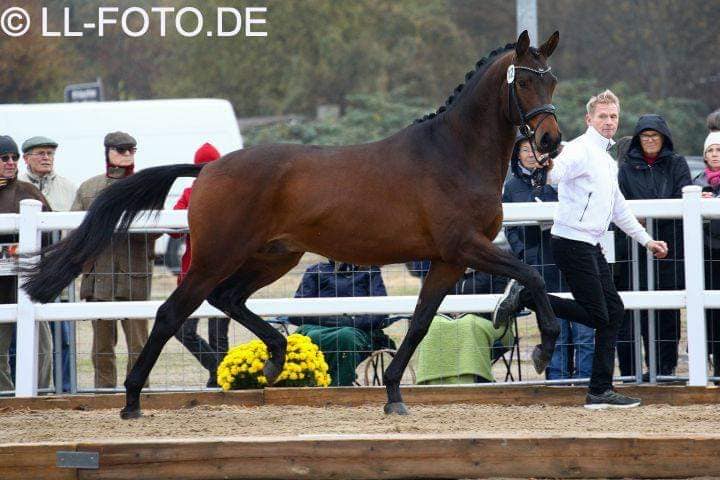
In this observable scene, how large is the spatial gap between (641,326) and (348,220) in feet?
8.48

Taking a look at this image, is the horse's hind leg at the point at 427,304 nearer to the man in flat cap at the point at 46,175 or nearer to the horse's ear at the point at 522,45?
the horse's ear at the point at 522,45

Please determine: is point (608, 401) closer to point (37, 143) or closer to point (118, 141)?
point (118, 141)

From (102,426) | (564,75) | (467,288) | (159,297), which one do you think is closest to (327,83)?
(564,75)

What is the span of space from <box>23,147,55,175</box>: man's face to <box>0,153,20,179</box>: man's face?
505 millimetres

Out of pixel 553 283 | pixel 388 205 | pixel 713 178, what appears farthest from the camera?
pixel 713 178

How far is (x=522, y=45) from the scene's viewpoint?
6492mm

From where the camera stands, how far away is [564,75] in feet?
126

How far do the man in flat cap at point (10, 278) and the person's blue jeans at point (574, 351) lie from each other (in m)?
3.59

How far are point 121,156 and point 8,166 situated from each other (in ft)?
2.73

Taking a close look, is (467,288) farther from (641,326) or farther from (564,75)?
(564,75)

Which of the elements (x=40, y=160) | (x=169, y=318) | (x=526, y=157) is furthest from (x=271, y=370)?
(x=40, y=160)

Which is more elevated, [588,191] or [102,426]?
[588,191]

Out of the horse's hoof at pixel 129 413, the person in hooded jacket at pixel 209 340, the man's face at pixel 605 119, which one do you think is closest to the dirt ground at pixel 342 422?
the horse's hoof at pixel 129 413

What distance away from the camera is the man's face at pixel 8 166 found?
859 centimetres
